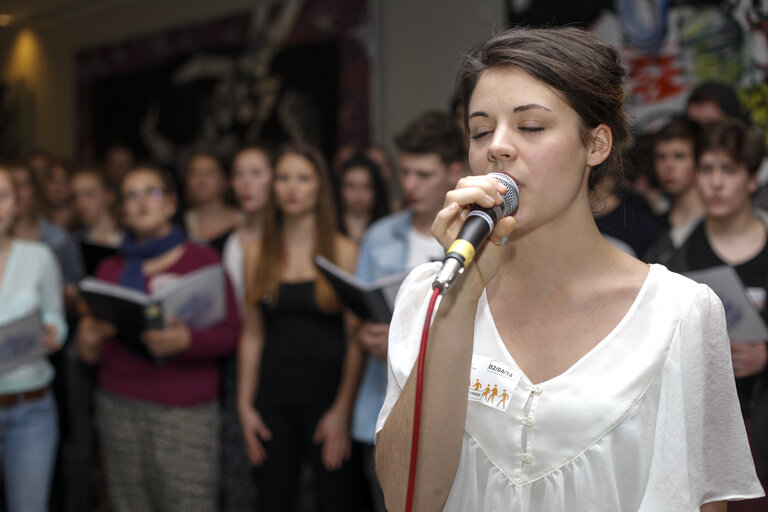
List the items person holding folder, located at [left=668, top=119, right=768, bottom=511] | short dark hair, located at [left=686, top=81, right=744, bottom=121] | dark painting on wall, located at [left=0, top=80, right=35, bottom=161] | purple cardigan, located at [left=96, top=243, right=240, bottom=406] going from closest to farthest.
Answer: person holding folder, located at [left=668, top=119, right=768, bottom=511] → purple cardigan, located at [left=96, top=243, right=240, bottom=406] → short dark hair, located at [left=686, top=81, right=744, bottom=121] → dark painting on wall, located at [left=0, top=80, right=35, bottom=161]

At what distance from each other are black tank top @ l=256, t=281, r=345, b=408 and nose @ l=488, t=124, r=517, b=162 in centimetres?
175

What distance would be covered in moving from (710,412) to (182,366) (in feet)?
6.92

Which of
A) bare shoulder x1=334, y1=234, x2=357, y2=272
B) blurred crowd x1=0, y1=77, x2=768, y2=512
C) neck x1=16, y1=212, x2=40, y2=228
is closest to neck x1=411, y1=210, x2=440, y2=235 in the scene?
blurred crowd x1=0, y1=77, x2=768, y2=512

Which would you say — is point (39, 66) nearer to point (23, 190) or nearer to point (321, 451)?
point (23, 190)

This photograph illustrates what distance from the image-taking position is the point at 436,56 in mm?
5039

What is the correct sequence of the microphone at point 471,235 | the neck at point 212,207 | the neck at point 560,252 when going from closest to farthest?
the microphone at point 471,235
the neck at point 560,252
the neck at point 212,207

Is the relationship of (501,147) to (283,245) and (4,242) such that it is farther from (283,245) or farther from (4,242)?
(4,242)

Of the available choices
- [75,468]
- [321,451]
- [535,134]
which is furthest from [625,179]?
[75,468]

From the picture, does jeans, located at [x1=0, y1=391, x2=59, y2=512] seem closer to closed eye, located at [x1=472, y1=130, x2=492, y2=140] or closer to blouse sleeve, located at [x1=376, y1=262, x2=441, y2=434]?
blouse sleeve, located at [x1=376, y1=262, x2=441, y2=434]

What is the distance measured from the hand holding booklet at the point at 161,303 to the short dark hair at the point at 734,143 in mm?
1719

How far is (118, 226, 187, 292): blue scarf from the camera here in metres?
2.99

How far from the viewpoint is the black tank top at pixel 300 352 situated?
2.83m

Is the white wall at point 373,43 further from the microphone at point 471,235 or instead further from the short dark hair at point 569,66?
the microphone at point 471,235

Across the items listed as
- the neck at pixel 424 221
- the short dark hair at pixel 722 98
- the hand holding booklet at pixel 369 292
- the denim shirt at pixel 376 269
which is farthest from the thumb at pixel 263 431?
the short dark hair at pixel 722 98
